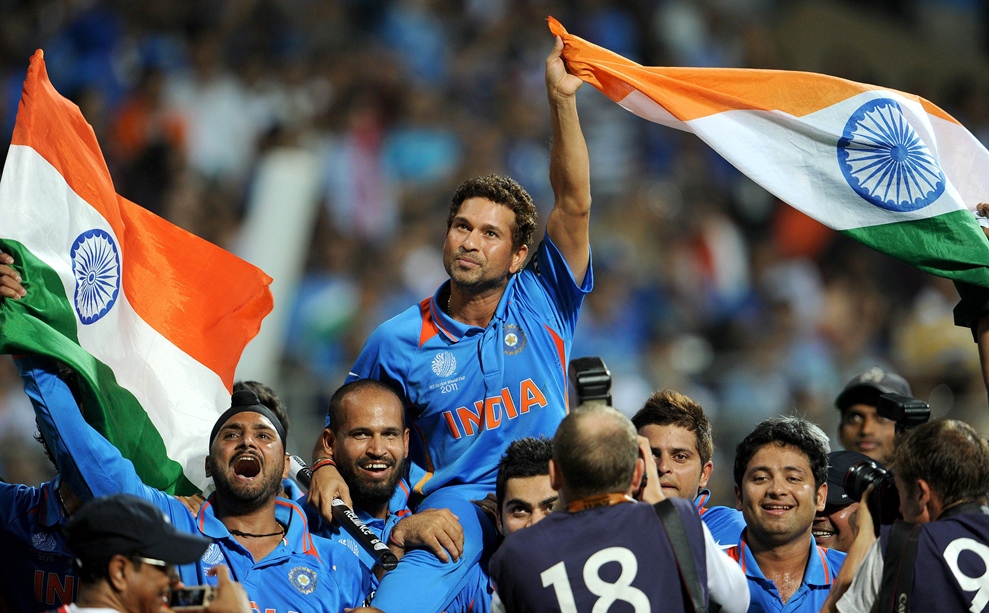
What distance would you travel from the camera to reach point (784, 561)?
4875 millimetres

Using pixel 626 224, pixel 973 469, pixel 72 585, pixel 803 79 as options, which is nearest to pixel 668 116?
pixel 803 79

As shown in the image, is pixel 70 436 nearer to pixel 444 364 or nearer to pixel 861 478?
pixel 444 364

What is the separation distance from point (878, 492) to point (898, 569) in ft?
1.42

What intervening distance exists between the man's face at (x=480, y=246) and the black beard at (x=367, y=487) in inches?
35.5

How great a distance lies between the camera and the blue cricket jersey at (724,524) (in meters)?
5.03

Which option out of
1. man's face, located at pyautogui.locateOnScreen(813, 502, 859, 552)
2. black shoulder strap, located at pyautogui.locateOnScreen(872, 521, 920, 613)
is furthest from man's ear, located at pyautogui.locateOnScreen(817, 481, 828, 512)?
black shoulder strap, located at pyautogui.locateOnScreen(872, 521, 920, 613)

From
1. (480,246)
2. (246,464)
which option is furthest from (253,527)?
(480,246)

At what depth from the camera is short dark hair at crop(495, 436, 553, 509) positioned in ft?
16.2

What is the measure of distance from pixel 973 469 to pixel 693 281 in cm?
872

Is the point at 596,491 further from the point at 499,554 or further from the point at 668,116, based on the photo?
the point at 668,116

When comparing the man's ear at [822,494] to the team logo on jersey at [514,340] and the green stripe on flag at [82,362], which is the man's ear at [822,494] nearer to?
the team logo on jersey at [514,340]

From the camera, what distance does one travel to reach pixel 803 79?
5.66m

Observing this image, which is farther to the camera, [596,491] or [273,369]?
[273,369]

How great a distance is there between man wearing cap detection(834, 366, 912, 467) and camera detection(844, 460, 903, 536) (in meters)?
2.23
